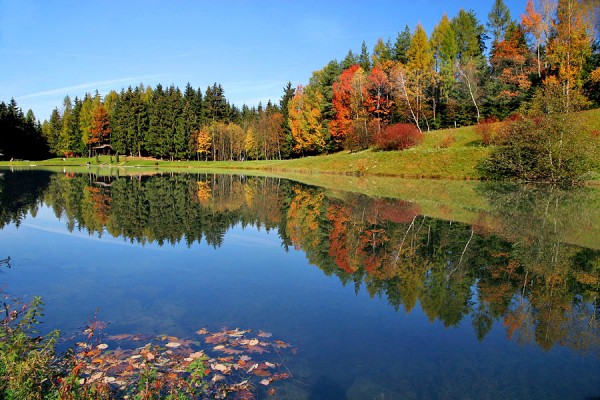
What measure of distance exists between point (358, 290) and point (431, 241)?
5052mm

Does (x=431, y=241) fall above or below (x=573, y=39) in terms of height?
below

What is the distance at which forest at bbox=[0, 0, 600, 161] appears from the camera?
4541 cm

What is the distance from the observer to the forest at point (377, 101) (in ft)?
149

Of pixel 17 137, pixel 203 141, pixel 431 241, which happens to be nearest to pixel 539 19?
pixel 431 241

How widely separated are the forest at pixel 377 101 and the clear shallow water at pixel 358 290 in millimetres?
25886

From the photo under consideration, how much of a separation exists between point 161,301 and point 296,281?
9.18 ft

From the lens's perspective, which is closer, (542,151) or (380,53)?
(542,151)

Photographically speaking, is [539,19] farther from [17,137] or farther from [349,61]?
[17,137]

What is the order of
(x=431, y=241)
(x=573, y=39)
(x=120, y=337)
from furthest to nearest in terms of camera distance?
(x=573, y=39)
(x=431, y=241)
(x=120, y=337)

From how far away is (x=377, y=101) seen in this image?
59.7 m

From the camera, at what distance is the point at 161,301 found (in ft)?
24.5

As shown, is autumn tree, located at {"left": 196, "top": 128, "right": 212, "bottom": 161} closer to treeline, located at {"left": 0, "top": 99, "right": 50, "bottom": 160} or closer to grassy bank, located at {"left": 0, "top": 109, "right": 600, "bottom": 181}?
grassy bank, located at {"left": 0, "top": 109, "right": 600, "bottom": 181}

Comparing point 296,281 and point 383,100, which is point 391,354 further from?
point 383,100

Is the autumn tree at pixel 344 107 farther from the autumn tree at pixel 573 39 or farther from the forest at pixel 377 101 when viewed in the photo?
the autumn tree at pixel 573 39
